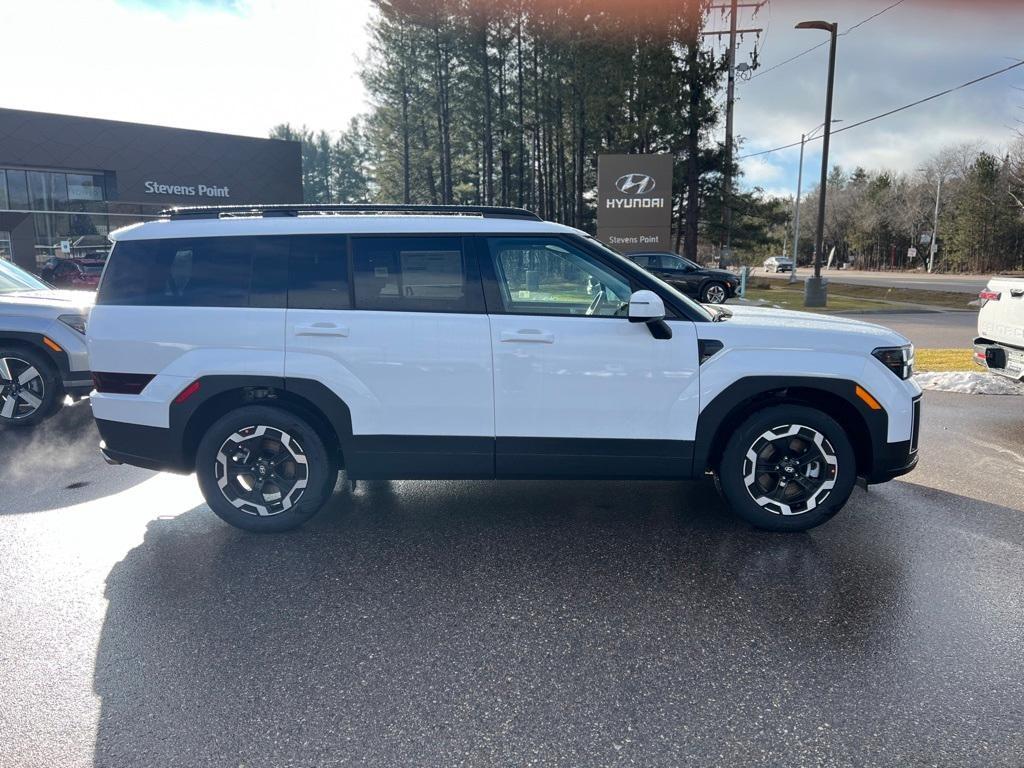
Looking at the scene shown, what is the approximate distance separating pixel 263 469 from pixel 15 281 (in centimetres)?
602

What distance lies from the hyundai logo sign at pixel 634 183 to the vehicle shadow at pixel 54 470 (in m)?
21.0

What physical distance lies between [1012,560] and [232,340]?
16.1 ft

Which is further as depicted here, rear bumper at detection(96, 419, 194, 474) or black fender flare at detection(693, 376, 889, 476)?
rear bumper at detection(96, 419, 194, 474)

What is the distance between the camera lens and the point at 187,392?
432 centimetres

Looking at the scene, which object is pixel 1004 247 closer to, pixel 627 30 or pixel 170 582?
pixel 627 30

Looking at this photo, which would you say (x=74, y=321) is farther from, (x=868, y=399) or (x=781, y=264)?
(x=781, y=264)

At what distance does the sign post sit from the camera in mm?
24891

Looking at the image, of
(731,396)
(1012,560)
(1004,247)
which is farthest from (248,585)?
(1004,247)

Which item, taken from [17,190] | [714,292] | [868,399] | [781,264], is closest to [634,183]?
[714,292]

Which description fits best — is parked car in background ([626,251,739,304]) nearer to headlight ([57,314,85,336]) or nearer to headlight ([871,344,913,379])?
headlight ([57,314,85,336])

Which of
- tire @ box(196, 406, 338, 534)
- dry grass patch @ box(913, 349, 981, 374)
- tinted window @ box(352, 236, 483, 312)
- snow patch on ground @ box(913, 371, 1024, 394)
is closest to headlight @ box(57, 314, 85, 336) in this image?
tire @ box(196, 406, 338, 534)

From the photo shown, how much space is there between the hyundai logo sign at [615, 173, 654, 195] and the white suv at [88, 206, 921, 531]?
2185 centimetres

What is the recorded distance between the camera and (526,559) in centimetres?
412

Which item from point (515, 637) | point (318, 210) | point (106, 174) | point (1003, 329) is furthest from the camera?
point (106, 174)
